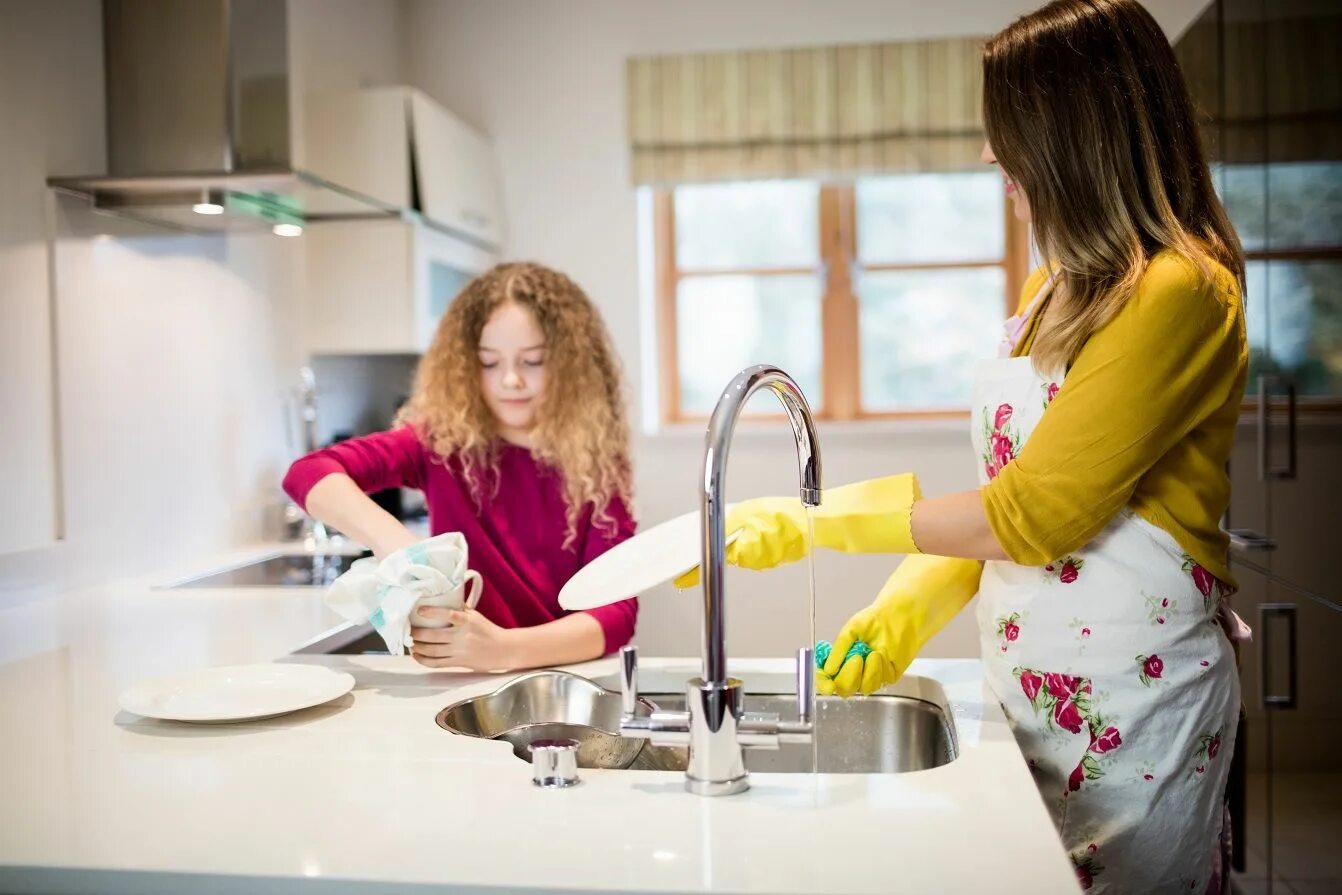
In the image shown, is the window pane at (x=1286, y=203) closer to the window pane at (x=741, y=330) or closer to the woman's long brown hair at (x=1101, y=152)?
the woman's long brown hair at (x=1101, y=152)

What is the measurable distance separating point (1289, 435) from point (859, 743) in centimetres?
→ 114

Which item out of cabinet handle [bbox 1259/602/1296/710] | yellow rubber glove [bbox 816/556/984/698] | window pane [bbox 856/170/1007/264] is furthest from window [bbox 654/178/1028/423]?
yellow rubber glove [bbox 816/556/984/698]

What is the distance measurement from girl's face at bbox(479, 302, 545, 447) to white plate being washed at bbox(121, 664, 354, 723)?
463 millimetres

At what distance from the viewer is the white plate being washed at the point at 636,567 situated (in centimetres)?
106

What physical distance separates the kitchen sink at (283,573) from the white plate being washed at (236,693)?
89 centimetres

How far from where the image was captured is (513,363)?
1655 mm

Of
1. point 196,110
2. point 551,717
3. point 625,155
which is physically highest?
point 625,155

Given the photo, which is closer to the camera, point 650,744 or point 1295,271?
point 650,744

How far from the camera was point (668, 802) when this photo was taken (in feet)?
3.07

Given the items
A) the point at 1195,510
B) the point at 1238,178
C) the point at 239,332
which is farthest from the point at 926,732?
the point at 239,332

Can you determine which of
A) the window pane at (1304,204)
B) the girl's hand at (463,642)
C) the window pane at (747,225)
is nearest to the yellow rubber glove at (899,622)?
the girl's hand at (463,642)

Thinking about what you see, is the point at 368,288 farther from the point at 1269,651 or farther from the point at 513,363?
the point at 1269,651

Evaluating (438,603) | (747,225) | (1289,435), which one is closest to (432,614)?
(438,603)

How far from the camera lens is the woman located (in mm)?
1109
